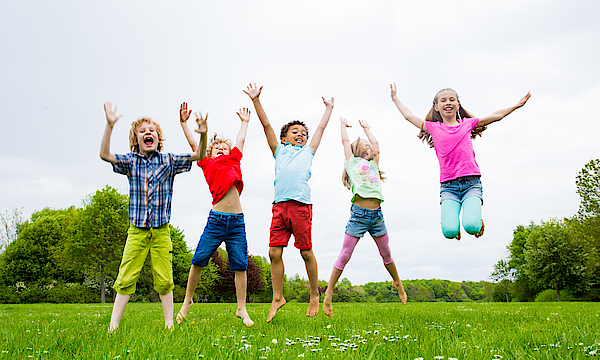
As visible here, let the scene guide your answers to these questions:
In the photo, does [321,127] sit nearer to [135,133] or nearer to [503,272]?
[135,133]

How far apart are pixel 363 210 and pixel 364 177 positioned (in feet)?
2.04

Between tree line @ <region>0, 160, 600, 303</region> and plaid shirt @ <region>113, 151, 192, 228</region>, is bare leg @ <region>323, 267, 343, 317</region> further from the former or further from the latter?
tree line @ <region>0, 160, 600, 303</region>

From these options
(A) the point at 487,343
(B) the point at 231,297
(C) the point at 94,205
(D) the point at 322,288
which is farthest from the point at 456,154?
(B) the point at 231,297

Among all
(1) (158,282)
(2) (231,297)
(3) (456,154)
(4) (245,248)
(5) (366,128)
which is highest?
(5) (366,128)

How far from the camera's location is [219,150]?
600 cm

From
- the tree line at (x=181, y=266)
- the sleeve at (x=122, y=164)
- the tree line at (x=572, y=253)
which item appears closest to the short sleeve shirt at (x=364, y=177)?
the sleeve at (x=122, y=164)

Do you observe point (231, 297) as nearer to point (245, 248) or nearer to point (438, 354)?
point (245, 248)

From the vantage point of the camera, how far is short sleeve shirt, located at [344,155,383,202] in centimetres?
672

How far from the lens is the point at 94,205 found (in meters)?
27.8

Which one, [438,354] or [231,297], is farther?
[231,297]

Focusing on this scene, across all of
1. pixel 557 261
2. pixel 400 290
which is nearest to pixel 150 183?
pixel 400 290

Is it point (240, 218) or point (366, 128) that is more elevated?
point (366, 128)

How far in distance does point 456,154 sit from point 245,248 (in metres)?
3.35

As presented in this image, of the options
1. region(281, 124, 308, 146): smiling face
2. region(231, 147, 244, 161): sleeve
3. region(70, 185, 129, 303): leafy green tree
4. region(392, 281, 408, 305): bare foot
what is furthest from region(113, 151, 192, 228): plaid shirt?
region(70, 185, 129, 303): leafy green tree
